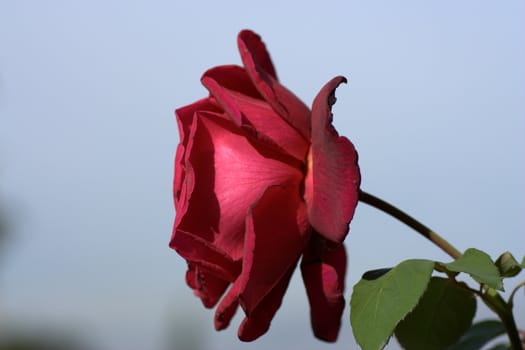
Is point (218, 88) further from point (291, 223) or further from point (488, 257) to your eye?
point (488, 257)

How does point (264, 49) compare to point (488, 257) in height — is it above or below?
above

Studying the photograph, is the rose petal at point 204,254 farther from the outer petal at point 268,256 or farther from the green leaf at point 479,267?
the green leaf at point 479,267

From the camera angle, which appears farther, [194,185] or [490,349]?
[490,349]

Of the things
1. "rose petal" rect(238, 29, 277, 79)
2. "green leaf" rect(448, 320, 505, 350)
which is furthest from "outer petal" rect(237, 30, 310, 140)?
"green leaf" rect(448, 320, 505, 350)

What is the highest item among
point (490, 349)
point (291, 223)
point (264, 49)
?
point (264, 49)

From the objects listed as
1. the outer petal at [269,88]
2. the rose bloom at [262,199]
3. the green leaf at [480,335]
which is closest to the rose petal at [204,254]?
the rose bloom at [262,199]

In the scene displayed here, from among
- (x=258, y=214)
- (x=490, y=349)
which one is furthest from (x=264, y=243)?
(x=490, y=349)
